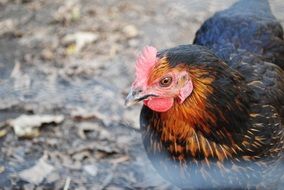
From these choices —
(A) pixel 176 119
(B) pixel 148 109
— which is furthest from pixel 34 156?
(A) pixel 176 119

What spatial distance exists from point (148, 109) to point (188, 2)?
142 cm

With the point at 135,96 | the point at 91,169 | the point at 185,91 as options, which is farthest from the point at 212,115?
the point at 91,169

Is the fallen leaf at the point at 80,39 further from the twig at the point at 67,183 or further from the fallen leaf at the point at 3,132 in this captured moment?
the twig at the point at 67,183

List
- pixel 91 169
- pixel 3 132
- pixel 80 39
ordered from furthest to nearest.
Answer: pixel 80 39, pixel 3 132, pixel 91 169

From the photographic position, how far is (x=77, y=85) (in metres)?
3.47

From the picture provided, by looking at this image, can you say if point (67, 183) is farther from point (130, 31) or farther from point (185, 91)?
point (130, 31)

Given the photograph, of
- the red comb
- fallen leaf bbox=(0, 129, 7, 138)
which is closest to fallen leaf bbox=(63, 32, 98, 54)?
fallen leaf bbox=(0, 129, 7, 138)

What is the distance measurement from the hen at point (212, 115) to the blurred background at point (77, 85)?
683 mm

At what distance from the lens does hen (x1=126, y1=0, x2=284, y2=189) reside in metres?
2.01

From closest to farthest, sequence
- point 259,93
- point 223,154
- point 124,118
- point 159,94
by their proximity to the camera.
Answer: point 159,94
point 223,154
point 259,93
point 124,118

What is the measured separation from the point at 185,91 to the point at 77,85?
1.58m

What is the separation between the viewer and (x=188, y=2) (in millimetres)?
3441

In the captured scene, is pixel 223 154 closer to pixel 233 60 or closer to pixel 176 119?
pixel 176 119

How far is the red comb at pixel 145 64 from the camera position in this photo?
2008mm
